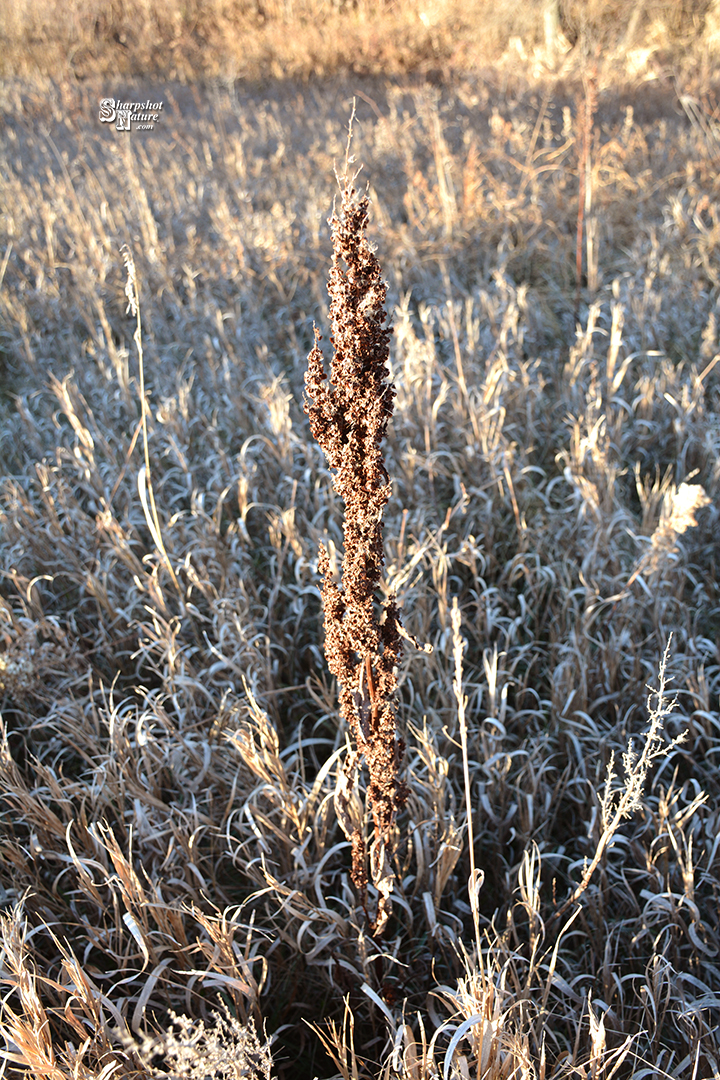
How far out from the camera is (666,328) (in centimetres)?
392

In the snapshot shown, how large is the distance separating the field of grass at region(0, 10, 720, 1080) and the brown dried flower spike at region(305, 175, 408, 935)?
0.07 metres

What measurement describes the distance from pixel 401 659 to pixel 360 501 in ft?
1.39

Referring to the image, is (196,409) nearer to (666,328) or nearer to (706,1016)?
(666,328)

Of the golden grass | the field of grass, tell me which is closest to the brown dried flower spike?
the field of grass

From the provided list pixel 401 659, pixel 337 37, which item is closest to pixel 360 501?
pixel 401 659

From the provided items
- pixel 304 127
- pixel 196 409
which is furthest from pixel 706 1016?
pixel 304 127

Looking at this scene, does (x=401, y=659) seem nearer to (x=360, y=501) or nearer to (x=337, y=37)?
(x=360, y=501)

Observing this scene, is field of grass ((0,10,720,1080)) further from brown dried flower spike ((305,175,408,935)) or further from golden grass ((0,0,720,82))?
golden grass ((0,0,720,82))

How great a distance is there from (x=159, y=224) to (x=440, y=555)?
4.63 meters

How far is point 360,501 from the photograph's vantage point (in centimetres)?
126

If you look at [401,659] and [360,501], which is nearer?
[360,501]

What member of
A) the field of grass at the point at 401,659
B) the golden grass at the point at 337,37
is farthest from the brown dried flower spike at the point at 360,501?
the golden grass at the point at 337,37

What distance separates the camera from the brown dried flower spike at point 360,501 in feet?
3.72

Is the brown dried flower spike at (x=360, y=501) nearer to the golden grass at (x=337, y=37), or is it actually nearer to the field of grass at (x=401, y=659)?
the field of grass at (x=401, y=659)
